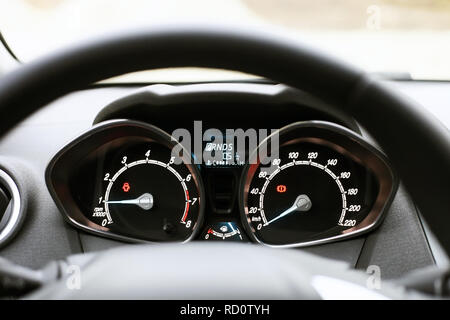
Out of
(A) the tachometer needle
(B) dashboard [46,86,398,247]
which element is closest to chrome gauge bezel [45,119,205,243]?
(B) dashboard [46,86,398,247]

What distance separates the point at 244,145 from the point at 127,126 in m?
0.41

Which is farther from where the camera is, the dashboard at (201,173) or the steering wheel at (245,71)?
the dashboard at (201,173)

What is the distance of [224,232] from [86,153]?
557 millimetres

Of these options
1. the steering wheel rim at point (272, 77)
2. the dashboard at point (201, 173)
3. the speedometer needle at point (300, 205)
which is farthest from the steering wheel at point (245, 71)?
the speedometer needle at point (300, 205)

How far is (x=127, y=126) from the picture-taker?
198cm

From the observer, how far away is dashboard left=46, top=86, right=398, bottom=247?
1.99 m

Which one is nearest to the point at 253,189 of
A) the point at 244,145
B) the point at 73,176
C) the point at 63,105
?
the point at 244,145

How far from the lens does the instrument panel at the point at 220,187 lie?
2.03 meters

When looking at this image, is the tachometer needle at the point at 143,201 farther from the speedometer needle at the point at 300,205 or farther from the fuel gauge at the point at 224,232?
the speedometer needle at the point at 300,205

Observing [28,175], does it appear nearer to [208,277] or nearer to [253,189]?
[253,189]

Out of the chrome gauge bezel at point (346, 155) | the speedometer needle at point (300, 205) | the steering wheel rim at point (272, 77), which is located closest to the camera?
the steering wheel rim at point (272, 77)

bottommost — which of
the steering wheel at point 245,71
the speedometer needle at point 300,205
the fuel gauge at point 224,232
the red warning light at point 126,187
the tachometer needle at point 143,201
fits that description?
the steering wheel at point 245,71

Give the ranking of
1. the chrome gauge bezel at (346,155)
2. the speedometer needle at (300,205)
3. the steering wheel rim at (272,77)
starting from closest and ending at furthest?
the steering wheel rim at (272,77)
the chrome gauge bezel at (346,155)
the speedometer needle at (300,205)

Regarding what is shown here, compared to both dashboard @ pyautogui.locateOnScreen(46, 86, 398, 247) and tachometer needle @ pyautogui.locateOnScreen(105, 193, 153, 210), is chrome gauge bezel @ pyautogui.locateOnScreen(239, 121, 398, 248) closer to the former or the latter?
dashboard @ pyautogui.locateOnScreen(46, 86, 398, 247)
